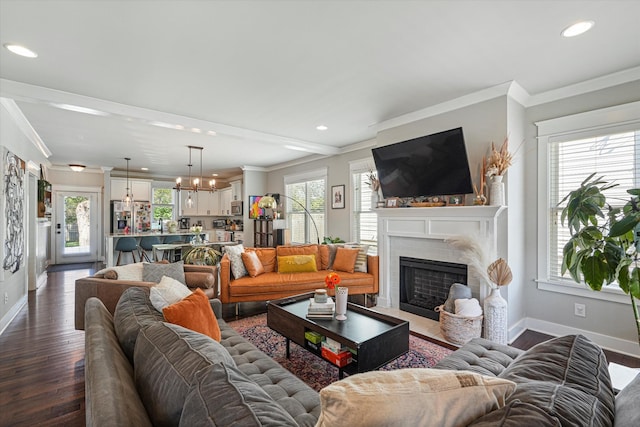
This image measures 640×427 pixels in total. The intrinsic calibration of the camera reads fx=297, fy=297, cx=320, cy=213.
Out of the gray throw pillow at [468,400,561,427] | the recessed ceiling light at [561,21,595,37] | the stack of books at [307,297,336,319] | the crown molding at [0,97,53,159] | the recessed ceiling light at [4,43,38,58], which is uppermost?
the recessed ceiling light at [561,21,595,37]

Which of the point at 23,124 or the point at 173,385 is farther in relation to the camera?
the point at 23,124

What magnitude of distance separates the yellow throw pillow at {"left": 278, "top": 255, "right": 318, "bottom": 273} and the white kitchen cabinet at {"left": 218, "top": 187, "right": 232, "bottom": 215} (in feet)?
16.5

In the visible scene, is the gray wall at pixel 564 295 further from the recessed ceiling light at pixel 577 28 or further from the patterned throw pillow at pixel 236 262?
the patterned throw pillow at pixel 236 262

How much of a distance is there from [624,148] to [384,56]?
8.07 feet

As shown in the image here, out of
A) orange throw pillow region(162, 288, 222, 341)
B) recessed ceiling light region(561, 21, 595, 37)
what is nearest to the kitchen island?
orange throw pillow region(162, 288, 222, 341)

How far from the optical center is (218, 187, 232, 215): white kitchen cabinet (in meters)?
8.90

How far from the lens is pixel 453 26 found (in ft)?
6.75

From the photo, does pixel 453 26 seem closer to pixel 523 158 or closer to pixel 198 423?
pixel 523 158

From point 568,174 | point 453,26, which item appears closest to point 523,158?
point 568,174

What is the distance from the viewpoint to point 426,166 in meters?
3.53

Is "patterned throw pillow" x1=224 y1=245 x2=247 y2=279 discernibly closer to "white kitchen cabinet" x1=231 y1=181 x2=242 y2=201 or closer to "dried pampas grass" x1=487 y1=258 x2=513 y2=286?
"dried pampas grass" x1=487 y1=258 x2=513 y2=286

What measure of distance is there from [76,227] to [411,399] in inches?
390

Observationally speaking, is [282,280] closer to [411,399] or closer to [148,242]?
[411,399]

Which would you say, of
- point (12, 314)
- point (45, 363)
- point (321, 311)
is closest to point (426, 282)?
point (321, 311)
